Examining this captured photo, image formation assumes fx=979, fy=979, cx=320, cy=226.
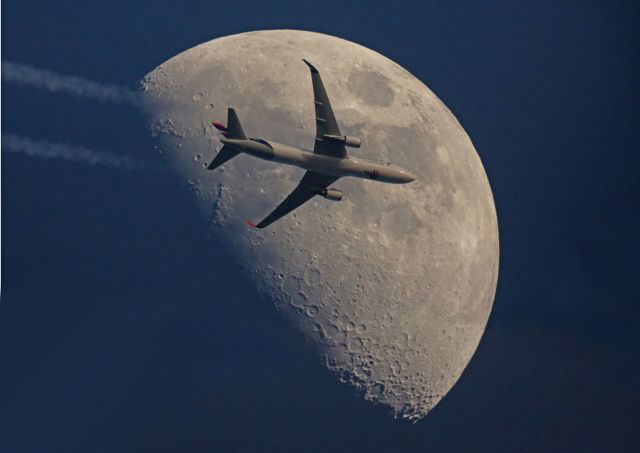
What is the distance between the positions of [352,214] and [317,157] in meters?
5.69

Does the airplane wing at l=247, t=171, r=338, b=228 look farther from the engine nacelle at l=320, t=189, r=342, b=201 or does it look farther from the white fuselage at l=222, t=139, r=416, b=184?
the white fuselage at l=222, t=139, r=416, b=184

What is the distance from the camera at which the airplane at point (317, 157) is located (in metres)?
74.6

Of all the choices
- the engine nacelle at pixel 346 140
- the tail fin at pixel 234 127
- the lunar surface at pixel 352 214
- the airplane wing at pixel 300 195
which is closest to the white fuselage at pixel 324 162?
the tail fin at pixel 234 127

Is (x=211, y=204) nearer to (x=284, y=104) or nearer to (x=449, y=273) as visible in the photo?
(x=284, y=104)

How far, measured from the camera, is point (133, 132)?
263 feet

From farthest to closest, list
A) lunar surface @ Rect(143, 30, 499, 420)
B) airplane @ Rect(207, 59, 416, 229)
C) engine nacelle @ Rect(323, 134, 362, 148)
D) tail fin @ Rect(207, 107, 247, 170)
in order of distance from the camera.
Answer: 1. lunar surface @ Rect(143, 30, 499, 420)
2. engine nacelle @ Rect(323, 134, 362, 148)
3. airplane @ Rect(207, 59, 416, 229)
4. tail fin @ Rect(207, 107, 247, 170)

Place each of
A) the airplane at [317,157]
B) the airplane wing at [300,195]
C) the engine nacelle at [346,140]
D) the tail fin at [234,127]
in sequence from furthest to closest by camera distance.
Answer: the airplane wing at [300,195] < the engine nacelle at [346,140] < the airplane at [317,157] < the tail fin at [234,127]

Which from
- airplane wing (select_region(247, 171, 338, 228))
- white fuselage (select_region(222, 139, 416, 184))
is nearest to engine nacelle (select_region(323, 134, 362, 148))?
white fuselage (select_region(222, 139, 416, 184))

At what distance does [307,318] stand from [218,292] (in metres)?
7.58

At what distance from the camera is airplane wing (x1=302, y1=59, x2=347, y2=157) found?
75.9 metres

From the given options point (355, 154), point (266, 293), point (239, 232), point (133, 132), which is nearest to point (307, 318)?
point (266, 293)

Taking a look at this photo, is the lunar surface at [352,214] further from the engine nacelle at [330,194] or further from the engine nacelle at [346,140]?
the engine nacelle at [346,140]

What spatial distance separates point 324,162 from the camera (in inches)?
3046

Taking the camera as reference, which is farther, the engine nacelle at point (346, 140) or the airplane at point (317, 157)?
the engine nacelle at point (346, 140)
